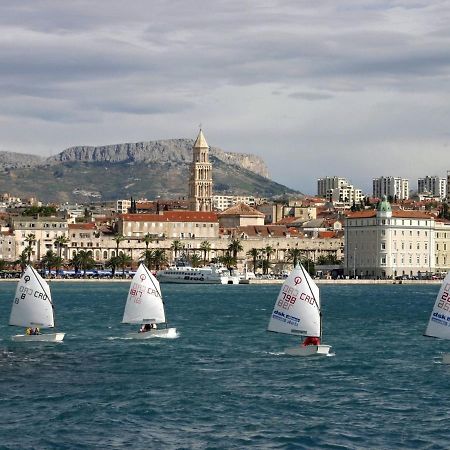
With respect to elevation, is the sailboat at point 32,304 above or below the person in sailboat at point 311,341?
above

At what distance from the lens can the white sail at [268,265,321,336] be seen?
58781 millimetres

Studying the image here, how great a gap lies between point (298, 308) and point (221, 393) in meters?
12.4

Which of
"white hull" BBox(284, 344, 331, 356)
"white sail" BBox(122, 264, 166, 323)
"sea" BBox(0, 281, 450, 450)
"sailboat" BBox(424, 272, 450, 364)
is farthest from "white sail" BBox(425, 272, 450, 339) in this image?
"white sail" BBox(122, 264, 166, 323)

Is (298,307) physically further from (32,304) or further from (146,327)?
(32,304)

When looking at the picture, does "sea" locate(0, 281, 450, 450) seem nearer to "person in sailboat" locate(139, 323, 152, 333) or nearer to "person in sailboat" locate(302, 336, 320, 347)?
"person in sailboat" locate(302, 336, 320, 347)

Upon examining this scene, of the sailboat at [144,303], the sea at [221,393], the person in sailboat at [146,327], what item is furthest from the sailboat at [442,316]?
the person in sailboat at [146,327]

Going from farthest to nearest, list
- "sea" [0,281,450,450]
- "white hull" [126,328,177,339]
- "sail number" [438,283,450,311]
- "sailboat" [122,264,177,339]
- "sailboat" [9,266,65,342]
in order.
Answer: "white hull" [126,328,177,339]
"sailboat" [122,264,177,339]
"sailboat" [9,266,65,342]
"sail number" [438,283,450,311]
"sea" [0,281,450,450]

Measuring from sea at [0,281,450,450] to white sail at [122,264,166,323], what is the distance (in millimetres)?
1373

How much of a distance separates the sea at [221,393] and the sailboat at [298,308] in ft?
5.06

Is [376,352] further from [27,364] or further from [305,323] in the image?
[27,364]

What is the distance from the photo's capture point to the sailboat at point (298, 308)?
5878 centimetres

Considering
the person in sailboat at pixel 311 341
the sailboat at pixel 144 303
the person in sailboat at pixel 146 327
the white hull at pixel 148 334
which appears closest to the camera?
the person in sailboat at pixel 311 341

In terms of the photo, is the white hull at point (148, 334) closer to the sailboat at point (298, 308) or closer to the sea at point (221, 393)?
the sea at point (221, 393)

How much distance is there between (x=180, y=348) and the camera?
66250 millimetres
